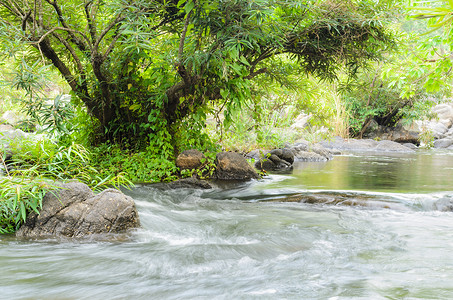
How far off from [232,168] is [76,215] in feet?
12.4

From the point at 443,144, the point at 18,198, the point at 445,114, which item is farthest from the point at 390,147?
the point at 18,198

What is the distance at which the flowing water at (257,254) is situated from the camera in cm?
217

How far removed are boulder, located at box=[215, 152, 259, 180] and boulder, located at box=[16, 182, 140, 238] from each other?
3.42 m

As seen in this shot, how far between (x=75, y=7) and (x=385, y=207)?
188 inches

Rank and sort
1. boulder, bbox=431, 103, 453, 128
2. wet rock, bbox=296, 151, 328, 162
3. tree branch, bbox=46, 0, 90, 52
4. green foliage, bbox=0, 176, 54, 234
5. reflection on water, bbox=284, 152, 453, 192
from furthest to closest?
boulder, bbox=431, 103, 453, 128 < wet rock, bbox=296, 151, 328, 162 < reflection on water, bbox=284, 152, 453, 192 < tree branch, bbox=46, 0, 90, 52 < green foliage, bbox=0, 176, 54, 234

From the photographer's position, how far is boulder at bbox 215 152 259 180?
648cm

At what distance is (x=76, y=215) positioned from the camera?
2963 millimetres

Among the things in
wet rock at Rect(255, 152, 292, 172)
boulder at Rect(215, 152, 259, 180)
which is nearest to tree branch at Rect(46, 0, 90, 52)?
boulder at Rect(215, 152, 259, 180)

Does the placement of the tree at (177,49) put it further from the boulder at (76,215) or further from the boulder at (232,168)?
the boulder at (76,215)

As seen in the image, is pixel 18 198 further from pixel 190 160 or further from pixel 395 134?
pixel 395 134

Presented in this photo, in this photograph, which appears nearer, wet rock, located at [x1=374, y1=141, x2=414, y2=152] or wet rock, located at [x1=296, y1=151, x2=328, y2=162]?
wet rock, located at [x1=296, y1=151, x2=328, y2=162]

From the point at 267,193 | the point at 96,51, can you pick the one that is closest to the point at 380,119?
the point at 267,193

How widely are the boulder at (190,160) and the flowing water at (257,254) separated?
4.25 feet

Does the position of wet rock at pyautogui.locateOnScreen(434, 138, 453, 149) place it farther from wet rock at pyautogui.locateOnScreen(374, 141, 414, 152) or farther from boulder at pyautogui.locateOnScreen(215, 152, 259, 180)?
boulder at pyautogui.locateOnScreen(215, 152, 259, 180)
